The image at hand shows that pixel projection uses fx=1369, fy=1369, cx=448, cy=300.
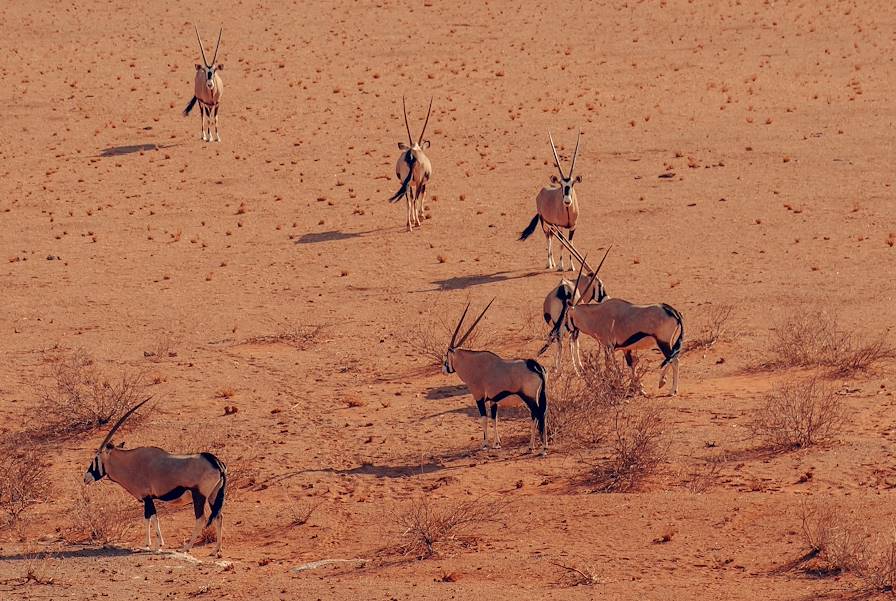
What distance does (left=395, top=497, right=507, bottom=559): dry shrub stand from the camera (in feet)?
37.3

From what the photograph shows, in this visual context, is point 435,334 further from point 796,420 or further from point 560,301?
point 796,420

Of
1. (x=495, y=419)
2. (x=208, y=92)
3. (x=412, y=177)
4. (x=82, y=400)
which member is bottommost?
(x=495, y=419)

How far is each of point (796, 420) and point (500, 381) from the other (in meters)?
3.01

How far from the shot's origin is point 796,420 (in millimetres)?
13680

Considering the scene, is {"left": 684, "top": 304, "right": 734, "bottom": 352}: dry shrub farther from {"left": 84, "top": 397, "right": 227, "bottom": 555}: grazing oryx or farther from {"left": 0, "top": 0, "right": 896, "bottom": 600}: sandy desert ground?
{"left": 84, "top": 397, "right": 227, "bottom": 555}: grazing oryx

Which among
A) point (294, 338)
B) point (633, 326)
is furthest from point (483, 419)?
point (294, 338)

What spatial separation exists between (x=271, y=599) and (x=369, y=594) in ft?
2.44

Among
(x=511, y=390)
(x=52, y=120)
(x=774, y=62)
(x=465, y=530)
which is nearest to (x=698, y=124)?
(x=774, y=62)

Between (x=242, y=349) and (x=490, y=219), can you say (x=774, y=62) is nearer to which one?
(x=490, y=219)

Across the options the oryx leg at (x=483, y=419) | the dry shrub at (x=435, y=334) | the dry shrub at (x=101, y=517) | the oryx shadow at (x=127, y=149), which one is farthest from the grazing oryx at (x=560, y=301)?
the oryx shadow at (x=127, y=149)

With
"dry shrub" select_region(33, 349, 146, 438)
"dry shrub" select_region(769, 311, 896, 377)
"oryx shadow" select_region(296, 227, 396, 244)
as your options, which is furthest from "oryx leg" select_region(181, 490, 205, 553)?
"oryx shadow" select_region(296, 227, 396, 244)

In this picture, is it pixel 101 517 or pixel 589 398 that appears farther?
pixel 589 398

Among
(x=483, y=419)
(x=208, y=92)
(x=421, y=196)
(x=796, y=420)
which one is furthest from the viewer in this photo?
(x=208, y=92)

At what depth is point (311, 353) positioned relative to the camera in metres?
18.5
